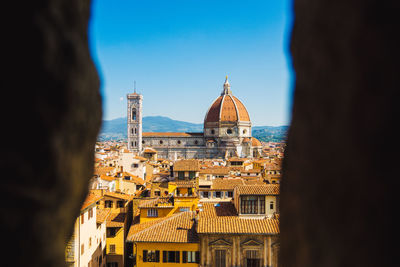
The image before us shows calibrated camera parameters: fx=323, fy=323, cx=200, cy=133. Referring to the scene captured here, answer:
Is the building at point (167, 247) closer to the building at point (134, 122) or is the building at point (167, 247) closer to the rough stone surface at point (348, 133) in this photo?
the rough stone surface at point (348, 133)

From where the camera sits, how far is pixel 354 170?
1.52 m

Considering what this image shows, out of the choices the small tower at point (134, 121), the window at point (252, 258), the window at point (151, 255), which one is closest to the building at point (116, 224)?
the window at point (151, 255)

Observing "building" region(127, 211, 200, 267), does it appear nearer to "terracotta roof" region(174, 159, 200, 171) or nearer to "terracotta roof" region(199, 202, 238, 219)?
"terracotta roof" region(199, 202, 238, 219)

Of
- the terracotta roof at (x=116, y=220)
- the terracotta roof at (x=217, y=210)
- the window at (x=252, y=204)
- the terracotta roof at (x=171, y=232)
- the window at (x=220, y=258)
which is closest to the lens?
the window at (x=220, y=258)

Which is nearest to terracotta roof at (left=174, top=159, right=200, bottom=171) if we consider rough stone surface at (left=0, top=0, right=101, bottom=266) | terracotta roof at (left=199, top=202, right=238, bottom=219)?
terracotta roof at (left=199, top=202, right=238, bottom=219)

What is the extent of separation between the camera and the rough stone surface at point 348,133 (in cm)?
142

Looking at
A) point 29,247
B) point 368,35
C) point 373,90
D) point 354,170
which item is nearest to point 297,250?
point 354,170

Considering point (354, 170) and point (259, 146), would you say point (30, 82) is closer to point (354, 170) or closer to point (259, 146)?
point (354, 170)

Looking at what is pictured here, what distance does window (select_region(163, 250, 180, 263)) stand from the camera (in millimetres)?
14828

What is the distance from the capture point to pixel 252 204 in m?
16.4

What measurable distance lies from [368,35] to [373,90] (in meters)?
0.25

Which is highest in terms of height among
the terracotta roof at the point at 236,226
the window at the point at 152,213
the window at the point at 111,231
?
the terracotta roof at the point at 236,226

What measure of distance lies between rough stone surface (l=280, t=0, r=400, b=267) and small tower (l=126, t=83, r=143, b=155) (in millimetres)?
88862

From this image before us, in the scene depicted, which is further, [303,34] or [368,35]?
[303,34]
